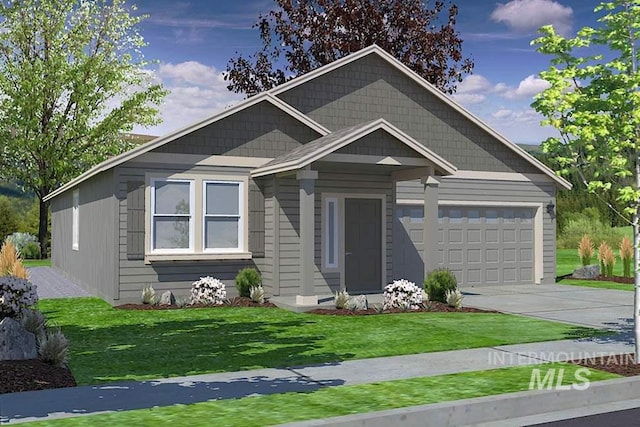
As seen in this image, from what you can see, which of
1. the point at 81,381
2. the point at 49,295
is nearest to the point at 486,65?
the point at 49,295

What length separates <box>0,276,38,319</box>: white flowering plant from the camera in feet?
38.8

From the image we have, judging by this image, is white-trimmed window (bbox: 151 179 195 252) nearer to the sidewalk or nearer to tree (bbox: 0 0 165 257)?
the sidewalk

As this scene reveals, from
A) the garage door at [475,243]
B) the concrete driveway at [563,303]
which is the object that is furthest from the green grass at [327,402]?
the garage door at [475,243]

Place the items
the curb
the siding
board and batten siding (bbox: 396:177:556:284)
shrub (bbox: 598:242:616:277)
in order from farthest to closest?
shrub (bbox: 598:242:616:277) < board and batten siding (bbox: 396:177:556:284) < the siding < the curb

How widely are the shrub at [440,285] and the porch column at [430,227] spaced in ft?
1.16

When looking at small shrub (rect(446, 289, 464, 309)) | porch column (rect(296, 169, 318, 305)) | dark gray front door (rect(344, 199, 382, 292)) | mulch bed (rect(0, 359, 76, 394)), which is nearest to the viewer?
mulch bed (rect(0, 359, 76, 394))

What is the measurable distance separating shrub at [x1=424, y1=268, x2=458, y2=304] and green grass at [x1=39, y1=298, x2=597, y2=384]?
122cm

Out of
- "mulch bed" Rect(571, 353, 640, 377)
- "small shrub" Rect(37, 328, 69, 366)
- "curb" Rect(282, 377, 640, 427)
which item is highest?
"small shrub" Rect(37, 328, 69, 366)

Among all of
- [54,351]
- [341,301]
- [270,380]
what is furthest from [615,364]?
[54,351]

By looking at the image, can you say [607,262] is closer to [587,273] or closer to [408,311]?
[587,273]

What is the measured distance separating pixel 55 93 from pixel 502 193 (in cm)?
2719

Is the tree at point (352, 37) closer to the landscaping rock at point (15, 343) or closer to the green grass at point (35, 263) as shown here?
the green grass at point (35, 263)

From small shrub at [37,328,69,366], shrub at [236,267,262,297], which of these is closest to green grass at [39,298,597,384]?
small shrub at [37,328,69,366]

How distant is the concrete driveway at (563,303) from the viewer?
1459 centimetres
